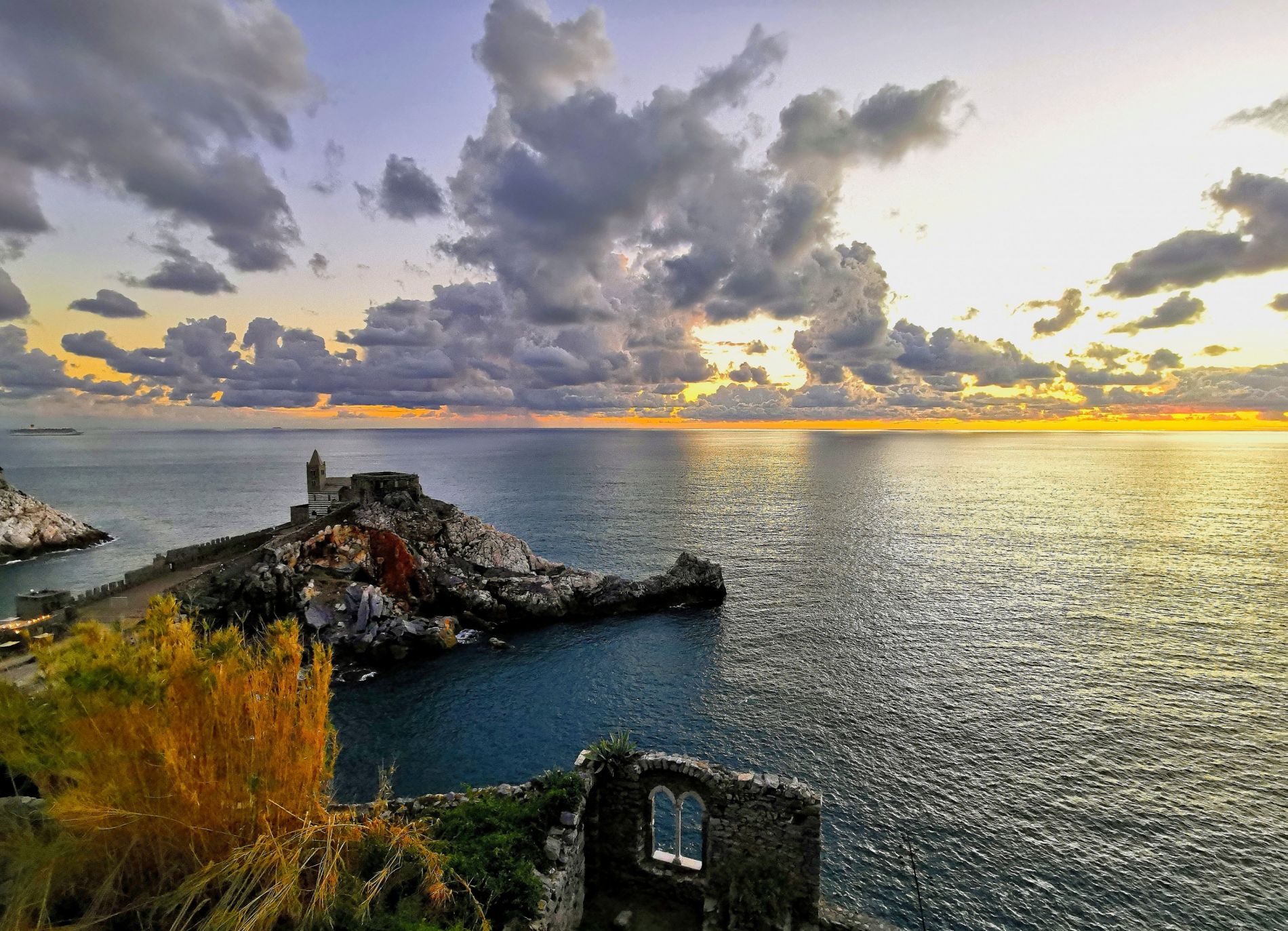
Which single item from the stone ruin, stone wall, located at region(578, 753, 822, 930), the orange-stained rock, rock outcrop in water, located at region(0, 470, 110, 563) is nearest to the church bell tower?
the orange-stained rock

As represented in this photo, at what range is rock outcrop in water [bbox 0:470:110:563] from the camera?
64688mm

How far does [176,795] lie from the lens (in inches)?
355

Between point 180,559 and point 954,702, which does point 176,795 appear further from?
point 180,559

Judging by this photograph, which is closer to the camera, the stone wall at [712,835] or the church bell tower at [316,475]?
the stone wall at [712,835]

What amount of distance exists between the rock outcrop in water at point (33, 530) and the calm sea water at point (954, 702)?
15.5 feet

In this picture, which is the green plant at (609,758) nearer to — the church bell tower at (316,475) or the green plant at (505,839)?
the green plant at (505,839)

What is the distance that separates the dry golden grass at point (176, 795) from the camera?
27.6 ft

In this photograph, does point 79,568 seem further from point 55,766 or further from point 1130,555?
point 1130,555

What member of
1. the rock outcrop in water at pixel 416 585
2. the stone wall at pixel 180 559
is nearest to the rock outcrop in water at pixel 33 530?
the stone wall at pixel 180 559

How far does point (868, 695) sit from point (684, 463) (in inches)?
6076

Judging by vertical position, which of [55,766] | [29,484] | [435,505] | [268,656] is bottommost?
[29,484]

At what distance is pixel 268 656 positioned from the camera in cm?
1062

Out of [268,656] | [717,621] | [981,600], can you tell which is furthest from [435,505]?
[981,600]

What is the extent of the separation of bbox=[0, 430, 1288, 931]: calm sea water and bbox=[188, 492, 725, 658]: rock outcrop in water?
284 cm
